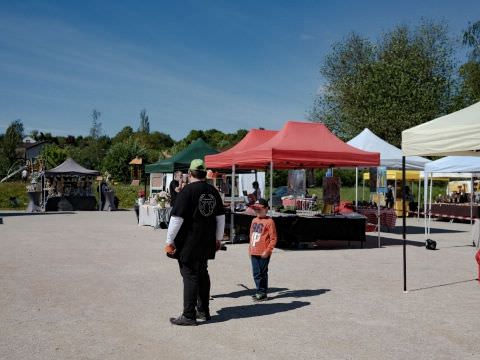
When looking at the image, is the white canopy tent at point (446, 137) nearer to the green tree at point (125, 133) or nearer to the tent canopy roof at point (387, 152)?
the tent canopy roof at point (387, 152)

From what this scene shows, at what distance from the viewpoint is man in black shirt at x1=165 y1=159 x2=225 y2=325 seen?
574cm

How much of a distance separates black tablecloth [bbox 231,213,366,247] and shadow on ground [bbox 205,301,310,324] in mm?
5855

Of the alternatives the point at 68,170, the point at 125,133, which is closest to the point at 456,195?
the point at 68,170

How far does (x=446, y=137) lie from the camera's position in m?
7.73

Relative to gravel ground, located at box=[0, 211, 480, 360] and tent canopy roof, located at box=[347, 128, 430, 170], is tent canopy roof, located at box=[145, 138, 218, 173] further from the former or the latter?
gravel ground, located at box=[0, 211, 480, 360]

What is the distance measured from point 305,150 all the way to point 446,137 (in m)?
5.15

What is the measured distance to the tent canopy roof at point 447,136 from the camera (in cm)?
738

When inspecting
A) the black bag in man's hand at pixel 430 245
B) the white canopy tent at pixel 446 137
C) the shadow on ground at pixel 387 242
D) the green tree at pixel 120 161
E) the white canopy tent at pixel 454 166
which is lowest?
the shadow on ground at pixel 387 242

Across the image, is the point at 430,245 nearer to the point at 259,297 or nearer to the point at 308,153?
the point at 308,153

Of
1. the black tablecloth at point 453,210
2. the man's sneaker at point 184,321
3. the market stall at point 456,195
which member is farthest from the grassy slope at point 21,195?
the man's sneaker at point 184,321

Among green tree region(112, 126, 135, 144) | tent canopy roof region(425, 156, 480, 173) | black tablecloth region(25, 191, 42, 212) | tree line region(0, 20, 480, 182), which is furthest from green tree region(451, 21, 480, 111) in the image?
green tree region(112, 126, 135, 144)

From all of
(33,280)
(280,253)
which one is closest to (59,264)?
(33,280)

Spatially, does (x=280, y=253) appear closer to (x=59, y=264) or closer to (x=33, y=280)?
(x=59, y=264)

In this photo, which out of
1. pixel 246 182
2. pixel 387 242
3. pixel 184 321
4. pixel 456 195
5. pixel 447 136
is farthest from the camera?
pixel 246 182
